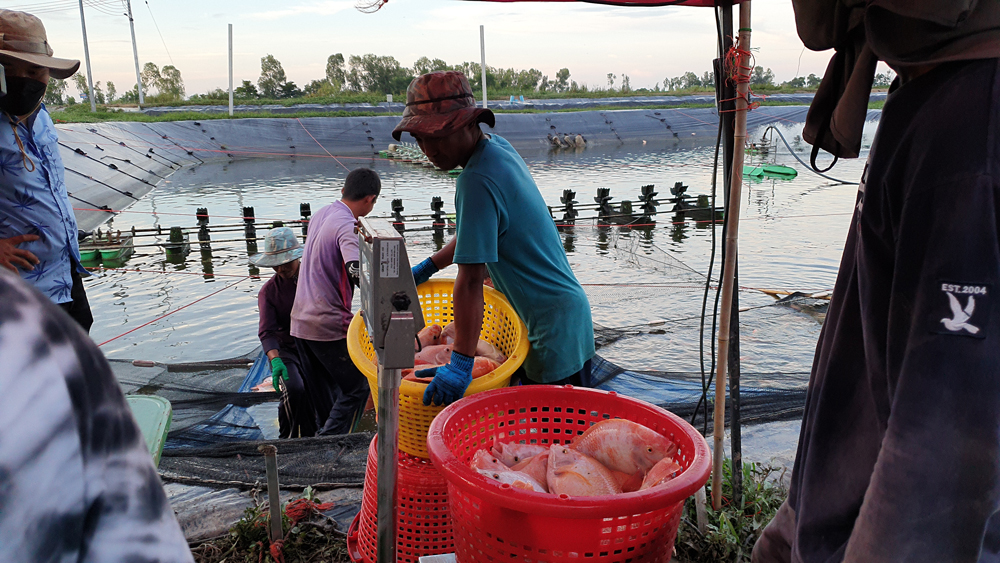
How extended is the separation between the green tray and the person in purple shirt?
171cm

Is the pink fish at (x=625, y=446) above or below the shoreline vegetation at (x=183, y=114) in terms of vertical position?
below

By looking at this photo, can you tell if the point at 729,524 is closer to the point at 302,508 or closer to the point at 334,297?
the point at 302,508

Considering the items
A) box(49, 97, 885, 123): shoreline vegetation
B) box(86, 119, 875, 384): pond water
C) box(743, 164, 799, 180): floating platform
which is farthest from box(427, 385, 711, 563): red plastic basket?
box(49, 97, 885, 123): shoreline vegetation

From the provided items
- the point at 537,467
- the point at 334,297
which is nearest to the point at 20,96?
the point at 334,297

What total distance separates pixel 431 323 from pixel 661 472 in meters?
1.66

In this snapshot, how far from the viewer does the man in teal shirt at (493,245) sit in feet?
7.34

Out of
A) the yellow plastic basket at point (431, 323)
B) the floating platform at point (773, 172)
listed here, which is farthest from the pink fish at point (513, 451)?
the floating platform at point (773, 172)

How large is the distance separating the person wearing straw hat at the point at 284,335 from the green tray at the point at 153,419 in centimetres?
183

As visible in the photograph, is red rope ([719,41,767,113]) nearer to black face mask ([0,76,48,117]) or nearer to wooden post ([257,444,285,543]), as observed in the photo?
wooden post ([257,444,285,543])

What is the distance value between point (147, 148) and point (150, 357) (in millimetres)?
22640

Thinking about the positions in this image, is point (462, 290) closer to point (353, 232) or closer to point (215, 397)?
point (353, 232)

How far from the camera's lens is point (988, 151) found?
3.06 feet

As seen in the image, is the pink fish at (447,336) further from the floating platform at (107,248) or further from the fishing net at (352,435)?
the floating platform at (107,248)

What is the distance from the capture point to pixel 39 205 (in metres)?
3.00
